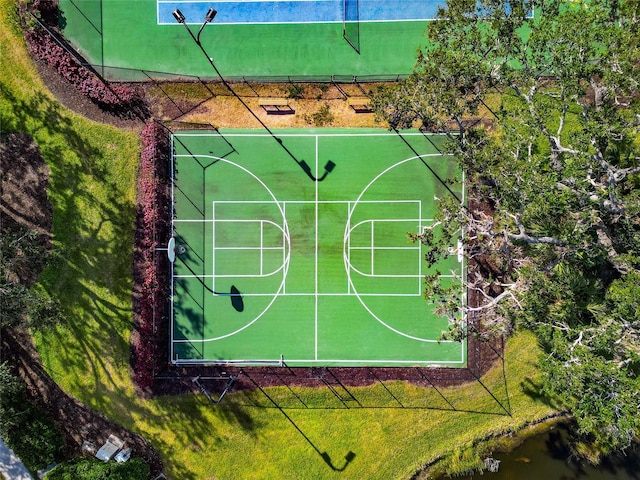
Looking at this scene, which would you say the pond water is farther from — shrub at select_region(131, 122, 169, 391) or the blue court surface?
the blue court surface

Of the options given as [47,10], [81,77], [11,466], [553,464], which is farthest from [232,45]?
[553,464]

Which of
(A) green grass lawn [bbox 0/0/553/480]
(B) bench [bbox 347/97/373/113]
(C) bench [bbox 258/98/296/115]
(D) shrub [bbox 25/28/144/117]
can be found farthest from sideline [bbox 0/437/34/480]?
(B) bench [bbox 347/97/373/113]

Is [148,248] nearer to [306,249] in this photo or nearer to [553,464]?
[306,249]

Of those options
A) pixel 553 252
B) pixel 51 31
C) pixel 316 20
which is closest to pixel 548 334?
pixel 553 252

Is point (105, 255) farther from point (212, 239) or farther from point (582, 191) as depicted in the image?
point (582, 191)

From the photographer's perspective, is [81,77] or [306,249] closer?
[306,249]

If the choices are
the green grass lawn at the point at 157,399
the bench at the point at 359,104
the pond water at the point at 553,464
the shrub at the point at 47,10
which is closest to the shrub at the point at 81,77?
the shrub at the point at 47,10

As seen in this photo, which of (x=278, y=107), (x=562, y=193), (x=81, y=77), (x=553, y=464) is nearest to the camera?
(x=562, y=193)
